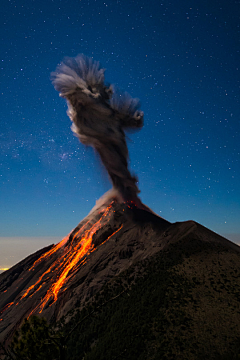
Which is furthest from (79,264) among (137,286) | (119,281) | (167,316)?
(167,316)

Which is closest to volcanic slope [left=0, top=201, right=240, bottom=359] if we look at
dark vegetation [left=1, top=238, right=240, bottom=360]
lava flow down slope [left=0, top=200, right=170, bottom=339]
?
dark vegetation [left=1, top=238, right=240, bottom=360]

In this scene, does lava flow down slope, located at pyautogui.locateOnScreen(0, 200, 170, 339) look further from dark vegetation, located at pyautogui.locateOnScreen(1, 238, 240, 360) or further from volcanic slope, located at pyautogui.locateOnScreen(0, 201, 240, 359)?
dark vegetation, located at pyautogui.locateOnScreen(1, 238, 240, 360)

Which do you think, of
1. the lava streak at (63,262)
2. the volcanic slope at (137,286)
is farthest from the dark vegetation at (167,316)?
the lava streak at (63,262)

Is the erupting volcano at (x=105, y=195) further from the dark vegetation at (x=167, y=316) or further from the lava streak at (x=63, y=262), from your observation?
the dark vegetation at (x=167, y=316)

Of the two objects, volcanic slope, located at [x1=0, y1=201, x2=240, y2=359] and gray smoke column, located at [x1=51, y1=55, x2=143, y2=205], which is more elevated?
gray smoke column, located at [x1=51, y1=55, x2=143, y2=205]

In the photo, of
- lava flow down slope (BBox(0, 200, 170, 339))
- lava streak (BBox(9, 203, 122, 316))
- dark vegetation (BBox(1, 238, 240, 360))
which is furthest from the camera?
lava streak (BBox(9, 203, 122, 316))

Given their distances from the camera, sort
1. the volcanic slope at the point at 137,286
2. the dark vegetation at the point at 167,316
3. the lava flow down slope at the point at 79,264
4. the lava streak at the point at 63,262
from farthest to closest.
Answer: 1. the lava streak at the point at 63,262
2. the lava flow down slope at the point at 79,264
3. the volcanic slope at the point at 137,286
4. the dark vegetation at the point at 167,316
